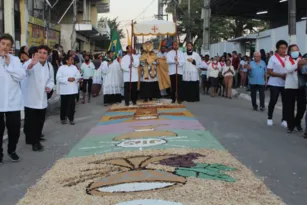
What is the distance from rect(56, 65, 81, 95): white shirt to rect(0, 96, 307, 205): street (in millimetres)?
848

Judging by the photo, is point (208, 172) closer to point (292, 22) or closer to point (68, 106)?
point (68, 106)

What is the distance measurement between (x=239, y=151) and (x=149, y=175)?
84.2 inches

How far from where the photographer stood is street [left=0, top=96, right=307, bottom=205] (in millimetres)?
5229

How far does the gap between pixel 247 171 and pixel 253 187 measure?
692mm

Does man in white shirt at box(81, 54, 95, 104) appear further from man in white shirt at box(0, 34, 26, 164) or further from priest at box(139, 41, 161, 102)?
man in white shirt at box(0, 34, 26, 164)

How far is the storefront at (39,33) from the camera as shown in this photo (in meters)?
23.3

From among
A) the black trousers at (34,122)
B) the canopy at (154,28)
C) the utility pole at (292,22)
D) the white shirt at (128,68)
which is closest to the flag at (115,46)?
the canopy at (154,28)

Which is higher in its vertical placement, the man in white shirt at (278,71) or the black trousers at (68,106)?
the man in white shirt at (278,71)

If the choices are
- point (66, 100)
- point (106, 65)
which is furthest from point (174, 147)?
point (106, 65)

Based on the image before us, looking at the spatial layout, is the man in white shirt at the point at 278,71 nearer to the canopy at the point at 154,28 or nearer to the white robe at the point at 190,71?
the white robe at the point at 190,71

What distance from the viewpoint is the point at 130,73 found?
13.7 metres

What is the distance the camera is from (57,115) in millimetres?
12359

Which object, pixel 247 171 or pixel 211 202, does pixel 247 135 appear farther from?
pixel 211 202

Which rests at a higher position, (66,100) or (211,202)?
(66,100)
